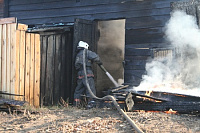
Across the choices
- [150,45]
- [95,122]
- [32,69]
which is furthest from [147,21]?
[95,122]

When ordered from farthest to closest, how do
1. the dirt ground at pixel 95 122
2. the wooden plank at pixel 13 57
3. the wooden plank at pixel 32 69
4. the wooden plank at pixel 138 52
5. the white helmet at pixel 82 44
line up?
1. the wooden plank at pixel 138 52
2. the white helmet at pixel 82 44
3. the wooden plank at pixel 32 69
4. the wooden plank at pixel 13 57
5. the dirt ground at pixel 95 122

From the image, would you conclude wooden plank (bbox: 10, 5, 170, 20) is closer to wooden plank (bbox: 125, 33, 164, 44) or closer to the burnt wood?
wooden plank (bbox: 125, 33, 164, 44)

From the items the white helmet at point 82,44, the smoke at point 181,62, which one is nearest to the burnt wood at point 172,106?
the smoke at point 181,62

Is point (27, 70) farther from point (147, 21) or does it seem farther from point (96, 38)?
point (147, 21)

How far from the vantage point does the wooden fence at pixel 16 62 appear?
6.96 metres

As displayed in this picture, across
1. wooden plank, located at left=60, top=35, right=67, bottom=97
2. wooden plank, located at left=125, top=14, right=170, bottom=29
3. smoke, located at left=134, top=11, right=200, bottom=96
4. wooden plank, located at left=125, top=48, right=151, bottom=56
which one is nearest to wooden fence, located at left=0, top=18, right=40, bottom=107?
wooden plank, located at left=60, top=35, right=67, bottom=97


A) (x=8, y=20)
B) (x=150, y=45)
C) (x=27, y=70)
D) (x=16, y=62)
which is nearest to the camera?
(x=16, y=62)

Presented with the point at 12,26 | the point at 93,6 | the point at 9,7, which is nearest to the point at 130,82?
the point at 93,6

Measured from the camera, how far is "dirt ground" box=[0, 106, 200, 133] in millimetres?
4531

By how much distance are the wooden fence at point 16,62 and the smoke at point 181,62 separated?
3110 mm

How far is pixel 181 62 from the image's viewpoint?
290 inches

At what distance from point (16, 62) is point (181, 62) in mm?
4565

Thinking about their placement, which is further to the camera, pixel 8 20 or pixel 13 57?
pixel 8 20

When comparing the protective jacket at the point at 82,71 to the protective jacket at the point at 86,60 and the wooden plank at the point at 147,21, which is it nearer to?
the protective jacket at the point at 86,60
